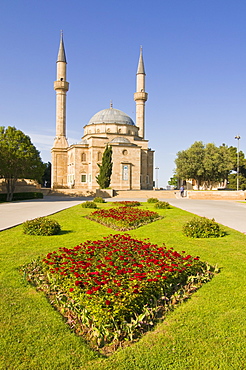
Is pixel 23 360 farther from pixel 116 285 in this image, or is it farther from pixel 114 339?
pixel 116 285

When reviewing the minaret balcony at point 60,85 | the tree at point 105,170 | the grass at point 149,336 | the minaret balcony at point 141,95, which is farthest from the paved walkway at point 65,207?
the minaret balcony at point 141,95

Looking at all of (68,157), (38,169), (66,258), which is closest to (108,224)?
(66,258)

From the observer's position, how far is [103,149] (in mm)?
46156

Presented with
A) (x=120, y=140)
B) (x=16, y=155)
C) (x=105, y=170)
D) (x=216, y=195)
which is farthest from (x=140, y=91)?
(x=16, y=155)

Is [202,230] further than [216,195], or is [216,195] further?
[216,195]

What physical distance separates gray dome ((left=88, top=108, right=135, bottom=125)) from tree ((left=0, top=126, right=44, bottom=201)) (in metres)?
24.4

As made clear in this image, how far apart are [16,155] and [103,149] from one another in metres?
20.9

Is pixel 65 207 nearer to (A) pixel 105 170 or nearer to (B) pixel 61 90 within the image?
(A) pixel 105 170

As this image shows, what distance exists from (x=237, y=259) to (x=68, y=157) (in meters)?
44.7

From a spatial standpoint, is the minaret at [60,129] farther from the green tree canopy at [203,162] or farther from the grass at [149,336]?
the grass at [149,336]

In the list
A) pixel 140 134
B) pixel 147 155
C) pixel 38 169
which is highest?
pixel 140 134

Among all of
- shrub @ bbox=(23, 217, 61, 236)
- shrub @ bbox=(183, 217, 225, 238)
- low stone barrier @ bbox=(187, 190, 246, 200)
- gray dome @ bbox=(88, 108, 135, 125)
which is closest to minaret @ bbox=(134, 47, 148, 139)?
gray dome @ bbox=(88, 108, 135, 125)

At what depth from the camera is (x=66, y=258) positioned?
592 cm

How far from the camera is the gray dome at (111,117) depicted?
51219 millimetres
